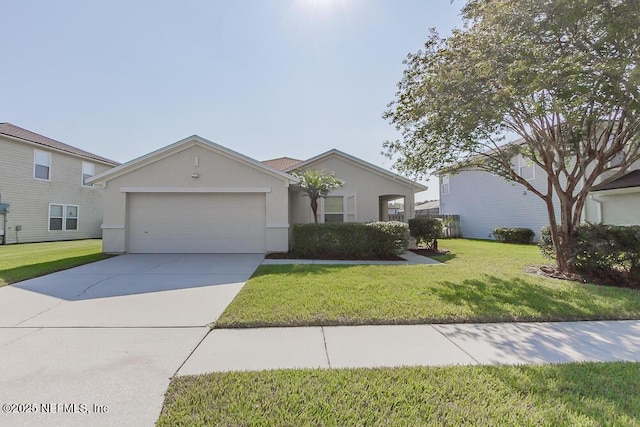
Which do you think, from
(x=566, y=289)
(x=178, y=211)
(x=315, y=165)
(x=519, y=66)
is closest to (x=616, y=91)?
(x=519, y=66)

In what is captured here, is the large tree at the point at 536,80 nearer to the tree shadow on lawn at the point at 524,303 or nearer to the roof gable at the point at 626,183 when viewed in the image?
the tree shadow on lawn at the point at 524,303

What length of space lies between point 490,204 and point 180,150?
19.0 m

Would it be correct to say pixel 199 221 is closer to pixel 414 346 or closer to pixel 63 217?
pixel 414 346

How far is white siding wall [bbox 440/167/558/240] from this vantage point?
16594mm

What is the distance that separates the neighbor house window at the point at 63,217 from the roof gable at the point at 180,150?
1012cm

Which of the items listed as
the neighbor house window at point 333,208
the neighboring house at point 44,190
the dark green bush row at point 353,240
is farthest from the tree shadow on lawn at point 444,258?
the neighboring house at point 44,190

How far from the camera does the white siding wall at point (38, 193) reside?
1539cm

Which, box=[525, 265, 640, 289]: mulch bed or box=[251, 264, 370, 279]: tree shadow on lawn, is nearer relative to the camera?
box=[525, 265, 640, 289]: mulch bed

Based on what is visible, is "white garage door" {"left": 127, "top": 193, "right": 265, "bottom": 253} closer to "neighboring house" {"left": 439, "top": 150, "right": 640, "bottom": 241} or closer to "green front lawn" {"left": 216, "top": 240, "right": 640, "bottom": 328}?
"green front lawn" {"left": 216, "top": 240, "right": 640, "bottom": 328}

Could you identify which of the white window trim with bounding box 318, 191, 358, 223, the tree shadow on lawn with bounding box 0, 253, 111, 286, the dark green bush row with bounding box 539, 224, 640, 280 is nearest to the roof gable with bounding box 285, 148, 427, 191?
the white window trim with bounding box 318, 191, 358, 223

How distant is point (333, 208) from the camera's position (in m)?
A: 13.8

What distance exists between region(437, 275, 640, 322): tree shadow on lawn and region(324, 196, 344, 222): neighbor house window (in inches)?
301

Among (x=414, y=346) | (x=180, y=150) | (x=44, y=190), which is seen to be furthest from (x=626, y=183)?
(x=44, y=190)

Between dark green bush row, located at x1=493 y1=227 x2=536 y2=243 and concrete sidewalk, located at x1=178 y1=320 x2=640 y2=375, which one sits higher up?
dark green bush row, located at x1=493 y1=227 x2=536 y2=243
